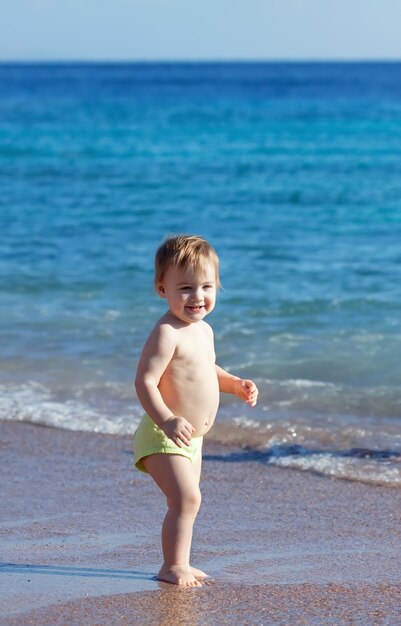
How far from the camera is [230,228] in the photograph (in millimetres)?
14344

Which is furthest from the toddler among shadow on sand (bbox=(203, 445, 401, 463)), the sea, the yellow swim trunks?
shadow on sand (bbox=(203, 445, 401, 463))

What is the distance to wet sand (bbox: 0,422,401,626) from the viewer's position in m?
3.20

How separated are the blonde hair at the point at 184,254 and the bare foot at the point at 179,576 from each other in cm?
96

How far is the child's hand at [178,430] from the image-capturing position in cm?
334

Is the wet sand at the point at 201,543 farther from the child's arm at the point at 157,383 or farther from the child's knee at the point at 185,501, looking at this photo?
the child's arm at the point at 157,383

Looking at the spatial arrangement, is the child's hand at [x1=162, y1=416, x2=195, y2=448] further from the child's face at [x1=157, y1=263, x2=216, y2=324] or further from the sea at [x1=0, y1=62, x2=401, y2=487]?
the sea at [x1=0, y1=62, x2=401, y2=487]

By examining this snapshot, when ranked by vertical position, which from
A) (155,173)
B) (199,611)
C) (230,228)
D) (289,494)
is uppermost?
(155,173)

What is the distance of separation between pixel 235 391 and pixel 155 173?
58.7 feet

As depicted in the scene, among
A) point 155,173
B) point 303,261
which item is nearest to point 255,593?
point 303,261

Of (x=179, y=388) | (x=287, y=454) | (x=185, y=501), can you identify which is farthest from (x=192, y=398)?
(x=287, y=454)

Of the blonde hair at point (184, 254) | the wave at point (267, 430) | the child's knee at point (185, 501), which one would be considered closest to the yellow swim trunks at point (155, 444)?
the child's knee at point (185, 501)

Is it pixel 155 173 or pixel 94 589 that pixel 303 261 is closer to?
pixel 94 589

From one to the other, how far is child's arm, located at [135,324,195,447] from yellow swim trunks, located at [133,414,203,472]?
0.27 ft

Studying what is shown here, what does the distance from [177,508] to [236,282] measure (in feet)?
Result: 22.8
